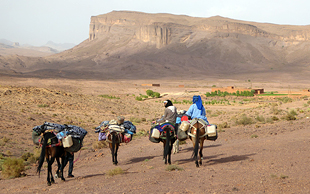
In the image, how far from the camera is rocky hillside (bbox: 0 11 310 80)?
140 meters

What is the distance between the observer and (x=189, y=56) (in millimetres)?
163125

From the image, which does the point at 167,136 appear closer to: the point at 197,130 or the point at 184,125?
the point at 184,125

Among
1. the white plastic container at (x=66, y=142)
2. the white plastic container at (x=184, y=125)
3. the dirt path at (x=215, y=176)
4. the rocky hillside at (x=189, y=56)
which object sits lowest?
the dirt path at (x=215, y=176)

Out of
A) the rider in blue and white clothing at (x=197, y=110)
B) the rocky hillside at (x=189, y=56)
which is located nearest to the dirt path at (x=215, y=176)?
the rider in blue and white clothing at (x=197, y=110)

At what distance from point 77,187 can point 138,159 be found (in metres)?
5.08

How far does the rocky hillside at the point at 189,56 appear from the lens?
461ft

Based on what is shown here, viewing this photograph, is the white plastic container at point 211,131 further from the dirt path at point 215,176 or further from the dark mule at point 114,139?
the dark mule at point 114,139

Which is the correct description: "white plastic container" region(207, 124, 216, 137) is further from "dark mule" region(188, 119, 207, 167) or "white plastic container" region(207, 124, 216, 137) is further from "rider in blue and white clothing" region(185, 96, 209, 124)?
"rider in blue and white clothing" region(185, 96, 209, 124)

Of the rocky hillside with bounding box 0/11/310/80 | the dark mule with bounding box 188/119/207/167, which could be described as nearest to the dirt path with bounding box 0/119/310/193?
the dark mule with bounding box 188/119/207/167

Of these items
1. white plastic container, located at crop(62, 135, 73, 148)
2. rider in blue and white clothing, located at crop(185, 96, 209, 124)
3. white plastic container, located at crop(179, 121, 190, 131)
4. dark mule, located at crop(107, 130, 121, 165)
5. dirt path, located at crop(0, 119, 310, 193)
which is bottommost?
dirt path, located at crop(0, 119, 310, 193)

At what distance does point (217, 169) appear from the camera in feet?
31.0

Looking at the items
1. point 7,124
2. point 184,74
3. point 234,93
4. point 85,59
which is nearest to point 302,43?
point 184,74

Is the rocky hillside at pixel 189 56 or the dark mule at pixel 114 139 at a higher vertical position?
the rocky hillside at pixel 189 56

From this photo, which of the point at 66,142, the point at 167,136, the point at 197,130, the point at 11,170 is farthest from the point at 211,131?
the point at 11,170
